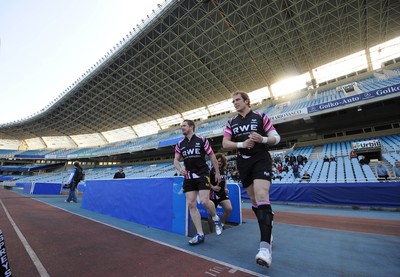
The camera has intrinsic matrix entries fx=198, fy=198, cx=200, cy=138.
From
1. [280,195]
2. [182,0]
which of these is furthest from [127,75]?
[280,195]

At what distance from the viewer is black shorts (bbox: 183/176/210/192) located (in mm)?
3176

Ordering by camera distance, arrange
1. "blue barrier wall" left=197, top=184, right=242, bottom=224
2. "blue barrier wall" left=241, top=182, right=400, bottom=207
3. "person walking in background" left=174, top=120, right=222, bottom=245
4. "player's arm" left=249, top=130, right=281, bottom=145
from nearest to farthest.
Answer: "player's arm" left=249, top=130, right=281, bottom=145
"person walking in background" left=174, top=120, right=222, bottom=245
"blue barrier wall" left=197, top=184, right=242, bottom=224
"blue barrier wall" left=241, top=182, right=400, bottom=207

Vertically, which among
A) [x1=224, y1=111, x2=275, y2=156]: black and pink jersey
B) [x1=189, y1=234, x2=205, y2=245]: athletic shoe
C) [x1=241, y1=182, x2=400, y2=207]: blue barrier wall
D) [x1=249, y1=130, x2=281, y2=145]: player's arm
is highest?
[x1=224, y1=111, x2=275, y2=156]: black and pink jersey

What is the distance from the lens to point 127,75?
952 inches

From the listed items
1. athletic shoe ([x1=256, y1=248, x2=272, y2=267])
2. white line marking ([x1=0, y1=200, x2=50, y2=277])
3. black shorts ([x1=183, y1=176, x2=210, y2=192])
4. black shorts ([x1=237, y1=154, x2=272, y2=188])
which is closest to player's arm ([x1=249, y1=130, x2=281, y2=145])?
black shorts ([x1=237, y1=154, x2=272, y2=188])

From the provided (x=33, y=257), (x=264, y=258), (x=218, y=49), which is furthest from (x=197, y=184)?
(x=218, y=49)

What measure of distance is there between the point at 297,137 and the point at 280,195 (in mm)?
13363

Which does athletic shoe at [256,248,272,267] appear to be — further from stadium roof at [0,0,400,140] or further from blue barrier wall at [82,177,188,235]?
A: stadium roof at [0,0,400,140]

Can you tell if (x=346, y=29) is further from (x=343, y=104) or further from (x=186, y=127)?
(x=186, y=127)

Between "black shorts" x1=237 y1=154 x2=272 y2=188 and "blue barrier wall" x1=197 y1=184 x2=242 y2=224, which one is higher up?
"black shorts" x1=237 y1=154 x2=272 y2=188

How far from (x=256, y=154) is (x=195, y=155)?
1202 millimetres

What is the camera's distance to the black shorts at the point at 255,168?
7.56 ft

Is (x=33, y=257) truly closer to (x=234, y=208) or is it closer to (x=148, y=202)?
(x=148, y=202)

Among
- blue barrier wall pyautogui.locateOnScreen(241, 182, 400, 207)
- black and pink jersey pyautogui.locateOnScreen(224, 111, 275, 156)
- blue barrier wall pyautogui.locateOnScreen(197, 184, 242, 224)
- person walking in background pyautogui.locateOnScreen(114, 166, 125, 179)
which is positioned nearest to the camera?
black and pink jersey pyautogui.locateOnScreen(224, 111, 275, 156)
